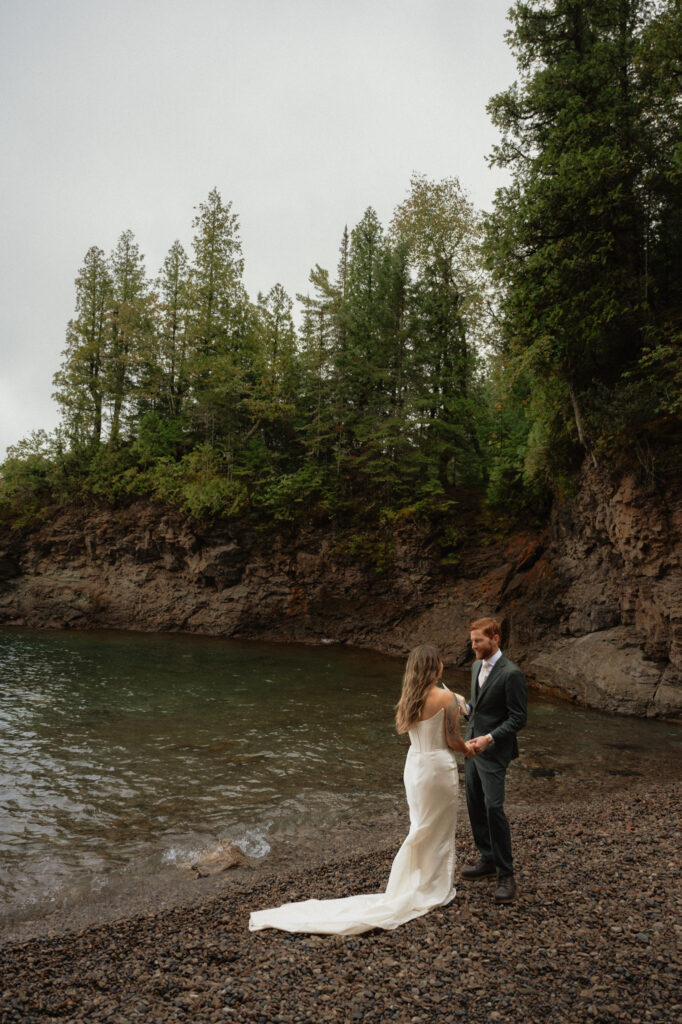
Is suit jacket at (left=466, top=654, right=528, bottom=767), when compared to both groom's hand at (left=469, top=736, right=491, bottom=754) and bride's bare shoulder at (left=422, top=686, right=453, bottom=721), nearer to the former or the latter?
groom's hand at (left=469, top=736, right=491, bottom=754)

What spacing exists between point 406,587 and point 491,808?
1997cm

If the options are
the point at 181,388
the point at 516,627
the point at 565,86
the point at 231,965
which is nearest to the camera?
the point at 231,965

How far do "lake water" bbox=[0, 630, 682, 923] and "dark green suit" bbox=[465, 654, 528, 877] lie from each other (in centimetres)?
317

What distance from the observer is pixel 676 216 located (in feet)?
54.7

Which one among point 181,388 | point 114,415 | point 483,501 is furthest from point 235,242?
point 483,501

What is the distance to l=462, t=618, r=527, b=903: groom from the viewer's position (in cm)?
543

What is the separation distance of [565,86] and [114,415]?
2871 centimetres

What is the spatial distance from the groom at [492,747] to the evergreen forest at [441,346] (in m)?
11.5

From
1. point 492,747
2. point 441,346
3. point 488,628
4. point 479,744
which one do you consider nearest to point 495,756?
point 492,747

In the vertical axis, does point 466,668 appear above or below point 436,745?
below

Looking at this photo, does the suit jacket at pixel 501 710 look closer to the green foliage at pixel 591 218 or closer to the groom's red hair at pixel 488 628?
the groom's red hair at pixel 488 628

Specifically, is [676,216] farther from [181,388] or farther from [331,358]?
[181,388]

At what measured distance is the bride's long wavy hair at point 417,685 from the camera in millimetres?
5430

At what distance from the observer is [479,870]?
5801mm
